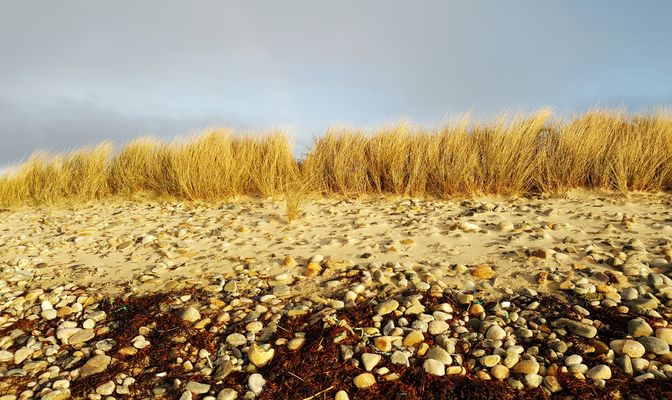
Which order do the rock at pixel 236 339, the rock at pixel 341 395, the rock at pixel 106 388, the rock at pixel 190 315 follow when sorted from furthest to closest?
1. the rock at pixel 190 315
2. the rock at pixel 236 339
3. the rock at pixel 106 388
4. the rock at pixel 341 395

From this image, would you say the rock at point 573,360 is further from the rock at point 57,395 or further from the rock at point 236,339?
the rock at point 57,395

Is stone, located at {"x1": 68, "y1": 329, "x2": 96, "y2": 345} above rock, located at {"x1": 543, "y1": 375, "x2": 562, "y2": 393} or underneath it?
underneath

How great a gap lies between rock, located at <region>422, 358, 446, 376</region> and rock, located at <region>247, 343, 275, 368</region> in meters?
0.85

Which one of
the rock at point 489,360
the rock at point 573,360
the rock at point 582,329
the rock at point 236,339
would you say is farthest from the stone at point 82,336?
the rock at point 582,329

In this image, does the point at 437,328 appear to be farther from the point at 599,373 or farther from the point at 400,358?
the point at 599,373

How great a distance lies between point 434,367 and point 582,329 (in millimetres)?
975

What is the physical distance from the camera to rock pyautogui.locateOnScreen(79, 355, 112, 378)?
7.23 ft

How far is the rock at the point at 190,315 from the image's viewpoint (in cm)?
263

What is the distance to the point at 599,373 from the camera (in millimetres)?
2025

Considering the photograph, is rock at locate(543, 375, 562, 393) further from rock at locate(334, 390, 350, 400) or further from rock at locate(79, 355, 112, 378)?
rock at locate(79, 355, 112, 378)

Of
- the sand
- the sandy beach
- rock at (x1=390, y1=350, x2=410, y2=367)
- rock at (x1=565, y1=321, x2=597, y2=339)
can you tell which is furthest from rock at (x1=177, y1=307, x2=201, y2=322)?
rock at (x1=565, y1=321, x2=597, y2=339)

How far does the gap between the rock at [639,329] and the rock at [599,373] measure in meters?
0.42

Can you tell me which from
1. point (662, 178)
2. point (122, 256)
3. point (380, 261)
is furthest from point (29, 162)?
point (662, 178)

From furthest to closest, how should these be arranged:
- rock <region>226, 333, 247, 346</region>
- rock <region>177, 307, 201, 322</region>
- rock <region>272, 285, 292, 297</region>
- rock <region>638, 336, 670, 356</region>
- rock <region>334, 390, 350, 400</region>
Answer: rock <region>272, 285, 292, 297</region> < rock <region>177, 307, 201, 322</region> < rock <region>226, 333, 247, 346</region> < rock <region>638, 336, 670, 356</region> < rock <region>334, 390, 350, 400</region>
